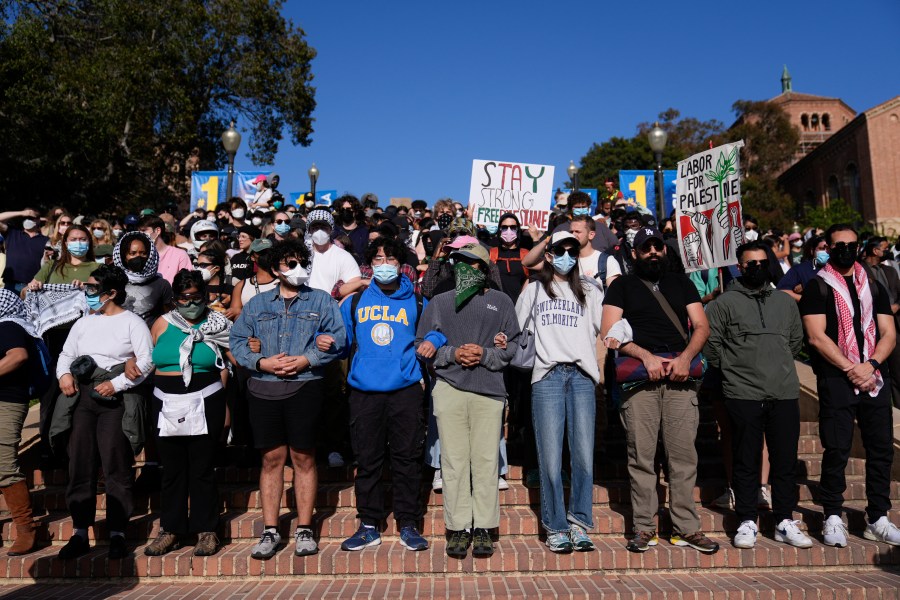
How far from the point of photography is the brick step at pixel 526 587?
5.04 m

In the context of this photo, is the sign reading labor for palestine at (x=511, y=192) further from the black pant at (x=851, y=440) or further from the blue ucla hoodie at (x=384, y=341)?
the black pant at (x=851, y=440)

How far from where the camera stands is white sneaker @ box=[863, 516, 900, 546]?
5.58m

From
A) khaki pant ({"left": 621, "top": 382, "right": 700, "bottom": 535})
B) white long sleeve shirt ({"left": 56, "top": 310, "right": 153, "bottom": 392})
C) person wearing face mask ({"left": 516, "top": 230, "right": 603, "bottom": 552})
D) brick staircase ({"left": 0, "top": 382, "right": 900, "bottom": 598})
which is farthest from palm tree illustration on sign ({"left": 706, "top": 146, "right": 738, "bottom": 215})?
white long sleeve shirt ({"left": 56, "top": 310, "right": 153, "bottom": 392})

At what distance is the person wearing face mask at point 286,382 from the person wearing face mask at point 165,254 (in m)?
2.67

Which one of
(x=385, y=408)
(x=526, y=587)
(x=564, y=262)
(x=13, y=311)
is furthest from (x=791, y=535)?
(x=13, y=311)

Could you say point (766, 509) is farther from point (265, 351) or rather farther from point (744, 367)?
point (265, 351)

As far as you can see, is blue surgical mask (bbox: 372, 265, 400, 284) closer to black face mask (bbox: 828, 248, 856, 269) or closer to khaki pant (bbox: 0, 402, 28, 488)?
khaki pant (bbox: 0, 402, 28, 488)

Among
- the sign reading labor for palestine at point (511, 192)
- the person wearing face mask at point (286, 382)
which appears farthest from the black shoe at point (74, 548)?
the sign reading labor for palestine at point (511, 192)

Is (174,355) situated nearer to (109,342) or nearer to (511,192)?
(109,342)

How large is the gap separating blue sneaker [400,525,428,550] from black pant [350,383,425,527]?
53 mm

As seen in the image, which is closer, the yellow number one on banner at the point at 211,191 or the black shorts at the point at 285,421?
the black shorts at the point at 285,421

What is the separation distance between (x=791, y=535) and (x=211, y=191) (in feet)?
52.4

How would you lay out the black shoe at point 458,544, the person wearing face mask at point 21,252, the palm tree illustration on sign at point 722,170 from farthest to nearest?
the person wearing face mask at point 21,252 < the palm tree illustration on sign at point 722,170 < the black shoe at point 458,544

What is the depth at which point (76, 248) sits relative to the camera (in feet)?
24.2
